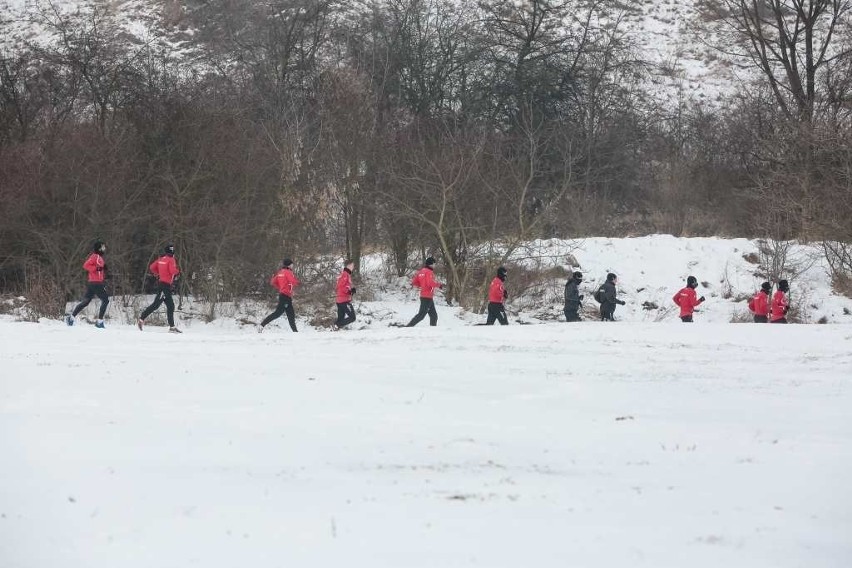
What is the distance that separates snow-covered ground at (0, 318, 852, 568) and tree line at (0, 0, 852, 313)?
1112 cm

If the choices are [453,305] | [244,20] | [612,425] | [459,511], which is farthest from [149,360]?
[244,20]

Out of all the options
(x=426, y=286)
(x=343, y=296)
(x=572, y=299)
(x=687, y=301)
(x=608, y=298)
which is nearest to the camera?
(x=426, y=286)

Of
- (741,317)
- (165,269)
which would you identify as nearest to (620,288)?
(741,317)

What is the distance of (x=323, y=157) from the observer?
26719 mm

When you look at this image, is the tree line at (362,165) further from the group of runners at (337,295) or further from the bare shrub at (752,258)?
the group of runners at (337,295)

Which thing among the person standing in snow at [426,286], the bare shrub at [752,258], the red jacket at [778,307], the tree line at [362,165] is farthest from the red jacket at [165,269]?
the bare shrub at [752,258]

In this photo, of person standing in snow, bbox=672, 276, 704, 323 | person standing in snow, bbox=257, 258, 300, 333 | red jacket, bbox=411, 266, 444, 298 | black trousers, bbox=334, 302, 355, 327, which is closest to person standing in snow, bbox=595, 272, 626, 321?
person standing in snow, bbox=672, 276, 704, 323

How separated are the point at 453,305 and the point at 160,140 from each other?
8.45 m

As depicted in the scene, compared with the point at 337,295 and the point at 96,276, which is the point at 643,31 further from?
the point at 96,276

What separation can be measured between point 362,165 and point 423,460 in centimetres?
2052

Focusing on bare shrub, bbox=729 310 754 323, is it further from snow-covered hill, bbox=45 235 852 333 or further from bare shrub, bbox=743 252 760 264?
bare shrub, bbox=743 252 760 264

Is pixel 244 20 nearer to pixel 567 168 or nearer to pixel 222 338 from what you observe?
pixel 567 168

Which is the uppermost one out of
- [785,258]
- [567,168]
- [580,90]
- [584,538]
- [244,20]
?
[244,20]

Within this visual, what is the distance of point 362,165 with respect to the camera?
27.5 meters
